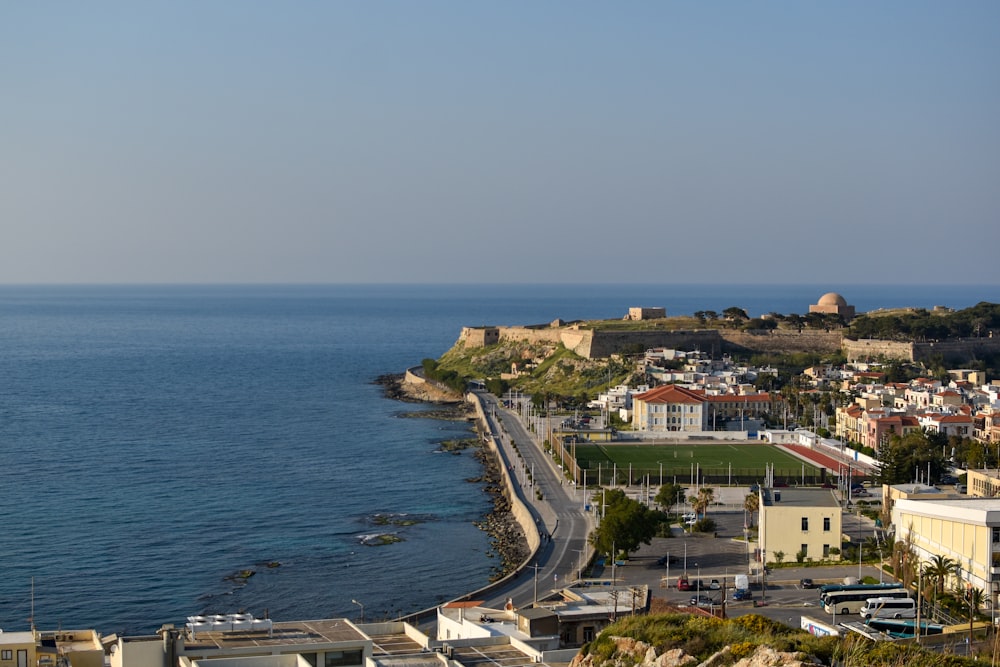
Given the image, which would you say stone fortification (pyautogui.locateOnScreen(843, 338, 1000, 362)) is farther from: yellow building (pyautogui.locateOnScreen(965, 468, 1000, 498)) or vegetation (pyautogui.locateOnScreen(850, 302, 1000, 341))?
yellow building (pyautogui.locateOnScreen(965, 468, 1000, 498))

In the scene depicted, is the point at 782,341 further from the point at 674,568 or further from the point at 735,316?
the point at 674,568

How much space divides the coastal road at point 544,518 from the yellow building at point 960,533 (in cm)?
809

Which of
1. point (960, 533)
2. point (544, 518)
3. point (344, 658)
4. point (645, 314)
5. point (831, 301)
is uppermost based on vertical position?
point (831, 301)

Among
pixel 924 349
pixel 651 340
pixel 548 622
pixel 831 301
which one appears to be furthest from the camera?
pixel 831 301

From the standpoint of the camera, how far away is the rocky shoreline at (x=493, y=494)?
36.8 meters

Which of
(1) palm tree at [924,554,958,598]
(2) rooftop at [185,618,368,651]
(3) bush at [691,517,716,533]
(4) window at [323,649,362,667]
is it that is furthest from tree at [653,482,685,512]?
(4) window at [323,649,362,667]

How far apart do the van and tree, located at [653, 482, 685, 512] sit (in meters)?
14.6

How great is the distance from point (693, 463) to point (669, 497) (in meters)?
10.1

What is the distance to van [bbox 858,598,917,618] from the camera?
26272 mm

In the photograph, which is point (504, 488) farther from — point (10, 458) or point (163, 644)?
point (163, 644)

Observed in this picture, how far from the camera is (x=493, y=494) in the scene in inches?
1873

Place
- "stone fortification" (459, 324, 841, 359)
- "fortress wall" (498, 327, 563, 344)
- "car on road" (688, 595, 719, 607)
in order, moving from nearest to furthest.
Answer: "car on road" (688, 595, 719, 607), "stone fortification" (459, 324, 841, 359), "fortress wall" (498, 327, 563, 344)

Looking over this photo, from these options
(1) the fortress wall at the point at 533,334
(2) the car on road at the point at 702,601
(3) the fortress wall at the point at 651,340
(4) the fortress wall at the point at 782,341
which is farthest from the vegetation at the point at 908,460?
(1) the fortress wall at the point at 533,334

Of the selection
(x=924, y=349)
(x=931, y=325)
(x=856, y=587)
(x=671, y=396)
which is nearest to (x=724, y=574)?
(x=856, y=587)
